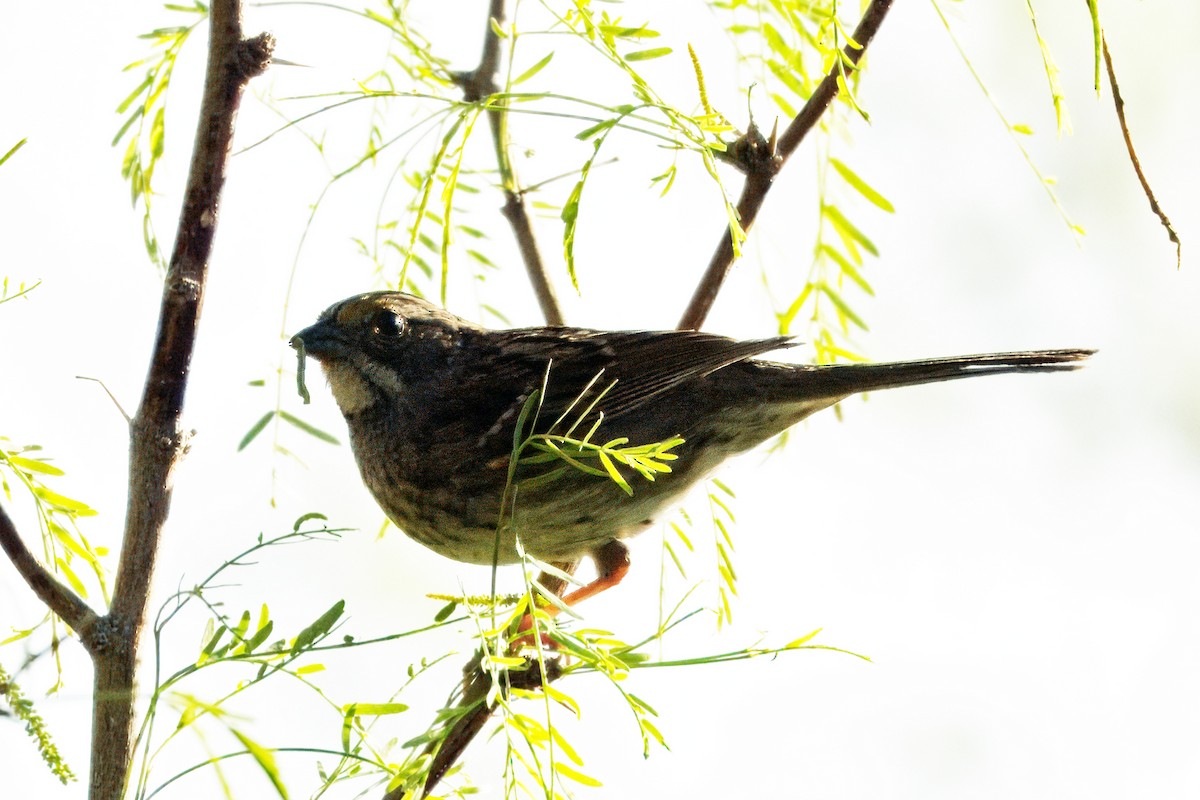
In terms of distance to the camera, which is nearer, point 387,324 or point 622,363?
point 622,363

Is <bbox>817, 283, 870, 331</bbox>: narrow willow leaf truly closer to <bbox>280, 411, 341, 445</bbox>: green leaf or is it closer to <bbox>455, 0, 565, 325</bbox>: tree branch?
<bbox>455, 0, 565, 325</bbox>: tree branch

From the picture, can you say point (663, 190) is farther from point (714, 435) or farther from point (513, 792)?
point (714, 435)

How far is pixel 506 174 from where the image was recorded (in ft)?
10.6

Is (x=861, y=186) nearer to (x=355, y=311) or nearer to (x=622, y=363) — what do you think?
(x=622, y=363)

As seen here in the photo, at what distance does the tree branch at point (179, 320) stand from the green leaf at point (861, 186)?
1.28 meters

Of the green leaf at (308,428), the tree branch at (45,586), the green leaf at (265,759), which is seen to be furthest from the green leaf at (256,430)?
the green leaf at (265,759)

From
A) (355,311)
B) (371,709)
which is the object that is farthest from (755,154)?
(355,311)

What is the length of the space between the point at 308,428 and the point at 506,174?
879mm

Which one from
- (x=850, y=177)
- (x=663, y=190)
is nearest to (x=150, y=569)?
(x=663, y=190)

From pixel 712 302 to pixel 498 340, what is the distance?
131 centimetres

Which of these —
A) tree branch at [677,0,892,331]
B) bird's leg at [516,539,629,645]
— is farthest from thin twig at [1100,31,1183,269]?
bird's leg at [516,539,629,645]

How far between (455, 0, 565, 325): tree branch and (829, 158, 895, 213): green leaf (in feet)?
2.58

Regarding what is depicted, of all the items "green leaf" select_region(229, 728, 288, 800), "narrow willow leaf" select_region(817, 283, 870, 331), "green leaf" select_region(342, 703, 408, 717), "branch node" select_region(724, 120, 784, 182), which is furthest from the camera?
"narrow willow leaf" select_region(817, 283, 870, 331)

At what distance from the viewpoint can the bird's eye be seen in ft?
13.0
